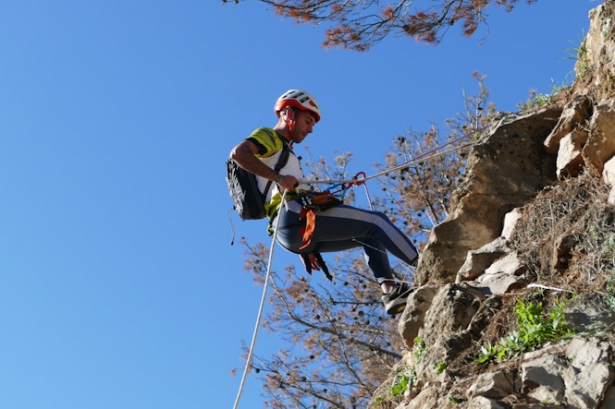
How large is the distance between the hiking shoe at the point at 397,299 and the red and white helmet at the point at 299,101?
1.52 metres

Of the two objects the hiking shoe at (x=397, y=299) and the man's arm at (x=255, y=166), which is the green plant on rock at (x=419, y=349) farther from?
the man's arm at (x=255, y=166)

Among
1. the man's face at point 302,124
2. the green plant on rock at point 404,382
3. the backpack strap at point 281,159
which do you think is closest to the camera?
the green plant on rock at point 404,382

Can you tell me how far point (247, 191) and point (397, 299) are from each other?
136 cm

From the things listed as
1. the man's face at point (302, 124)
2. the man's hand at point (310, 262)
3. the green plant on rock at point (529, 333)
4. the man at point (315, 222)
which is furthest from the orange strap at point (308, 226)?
the green plant on rock at point (529, 333)

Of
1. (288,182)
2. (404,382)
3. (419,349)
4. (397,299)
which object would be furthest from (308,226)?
(404,382)

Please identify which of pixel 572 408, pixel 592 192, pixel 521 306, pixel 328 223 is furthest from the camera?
pixel 328 223

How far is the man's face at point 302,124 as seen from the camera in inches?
273

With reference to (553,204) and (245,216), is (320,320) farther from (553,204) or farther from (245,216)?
(553,204)

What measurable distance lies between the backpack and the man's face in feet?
0.56

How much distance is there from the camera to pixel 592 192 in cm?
577

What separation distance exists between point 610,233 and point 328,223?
2.13 metres

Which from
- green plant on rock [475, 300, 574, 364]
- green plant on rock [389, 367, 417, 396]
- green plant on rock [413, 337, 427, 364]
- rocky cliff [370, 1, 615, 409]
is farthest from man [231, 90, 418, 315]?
green plant on rock [475, 300, 574, 364]

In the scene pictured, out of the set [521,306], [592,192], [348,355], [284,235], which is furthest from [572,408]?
[348,355]

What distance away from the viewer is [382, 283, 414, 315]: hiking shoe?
640 cm
